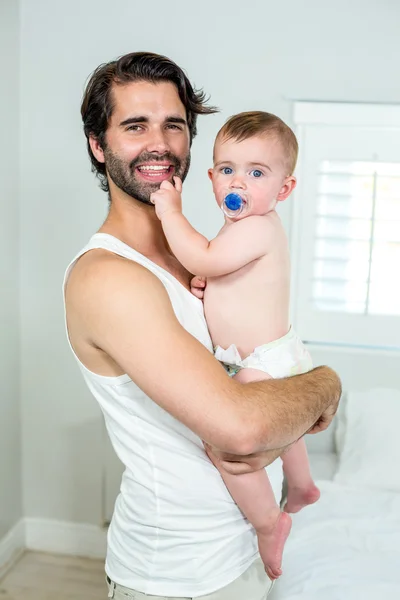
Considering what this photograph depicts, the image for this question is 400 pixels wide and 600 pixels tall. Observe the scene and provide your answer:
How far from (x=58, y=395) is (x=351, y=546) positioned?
5.01 feet

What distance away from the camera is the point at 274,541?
131cm

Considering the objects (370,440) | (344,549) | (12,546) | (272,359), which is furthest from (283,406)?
(12,546)

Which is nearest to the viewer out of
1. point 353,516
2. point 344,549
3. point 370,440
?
point 344,549

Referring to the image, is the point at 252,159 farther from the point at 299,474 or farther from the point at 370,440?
the point at 370,440

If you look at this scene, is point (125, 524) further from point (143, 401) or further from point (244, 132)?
point (244, 132)

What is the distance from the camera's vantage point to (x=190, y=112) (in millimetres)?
1604

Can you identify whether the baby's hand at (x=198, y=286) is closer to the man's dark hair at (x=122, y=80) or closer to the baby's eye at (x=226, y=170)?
the baby's eye at (x=226, y=170)

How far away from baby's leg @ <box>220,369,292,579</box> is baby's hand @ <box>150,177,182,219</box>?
0.35 meters

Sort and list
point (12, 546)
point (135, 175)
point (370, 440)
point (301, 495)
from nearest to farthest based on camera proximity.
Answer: point (135, 175) → point (301, 495) → point (370, 440) → point (12, 546)

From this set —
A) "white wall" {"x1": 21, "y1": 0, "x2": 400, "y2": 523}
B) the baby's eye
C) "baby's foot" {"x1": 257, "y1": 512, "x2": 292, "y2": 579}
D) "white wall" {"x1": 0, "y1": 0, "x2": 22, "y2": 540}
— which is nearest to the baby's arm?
the baby's eye

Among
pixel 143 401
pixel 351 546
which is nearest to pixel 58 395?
pixel 351 546

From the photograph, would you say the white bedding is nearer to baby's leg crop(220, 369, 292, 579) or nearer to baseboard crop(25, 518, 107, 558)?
baby's leg crop(220, 369, 292, 579)

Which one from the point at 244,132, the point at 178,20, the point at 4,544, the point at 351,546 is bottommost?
the point at 4,544

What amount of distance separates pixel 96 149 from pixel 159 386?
2.36 ft
